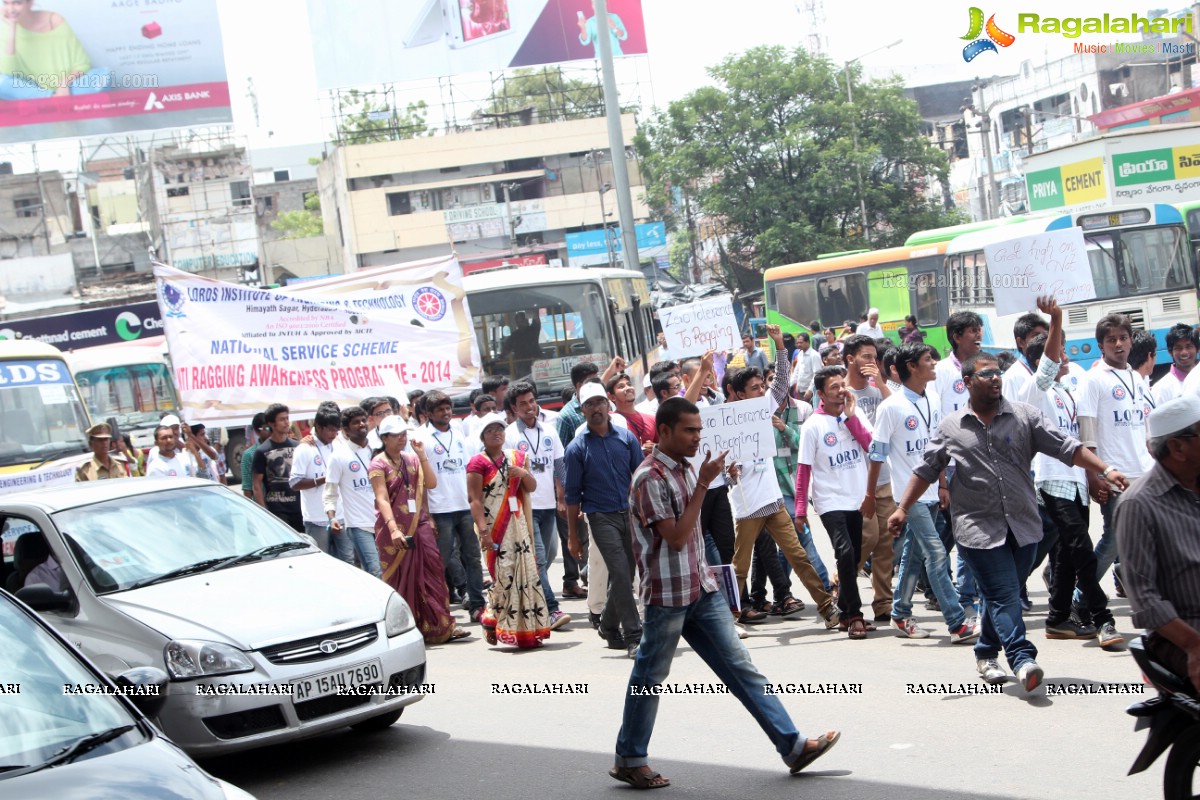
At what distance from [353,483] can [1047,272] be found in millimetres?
5480

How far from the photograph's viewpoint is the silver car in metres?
6.18

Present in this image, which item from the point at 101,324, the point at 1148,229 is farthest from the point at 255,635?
the point at 101,324

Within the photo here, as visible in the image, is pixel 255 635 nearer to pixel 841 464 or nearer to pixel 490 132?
pixel 841 464

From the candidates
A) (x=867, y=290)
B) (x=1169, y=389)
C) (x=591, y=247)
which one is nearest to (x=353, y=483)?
(x=1169, y=389)

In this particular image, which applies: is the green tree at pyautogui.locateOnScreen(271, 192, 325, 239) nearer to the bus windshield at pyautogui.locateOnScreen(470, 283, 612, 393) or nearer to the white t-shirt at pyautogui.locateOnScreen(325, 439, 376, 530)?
the bus windshield at pyautogui.locateOnScreen(470, 283, 612, 393)

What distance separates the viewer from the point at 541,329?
18922mm

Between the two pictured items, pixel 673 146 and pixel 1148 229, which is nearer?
pixel 1148 229

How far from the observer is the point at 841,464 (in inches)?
341

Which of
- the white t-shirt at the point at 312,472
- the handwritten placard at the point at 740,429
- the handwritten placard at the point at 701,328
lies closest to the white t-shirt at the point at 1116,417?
the handwritten placard at the point at 740,429

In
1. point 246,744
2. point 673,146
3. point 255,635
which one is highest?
point 673,146

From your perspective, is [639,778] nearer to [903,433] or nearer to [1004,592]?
[1004,592]

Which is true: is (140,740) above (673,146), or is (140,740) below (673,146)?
below

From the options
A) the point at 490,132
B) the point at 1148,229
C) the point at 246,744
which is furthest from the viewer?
the point at 490,132

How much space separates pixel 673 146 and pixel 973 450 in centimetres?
4150
